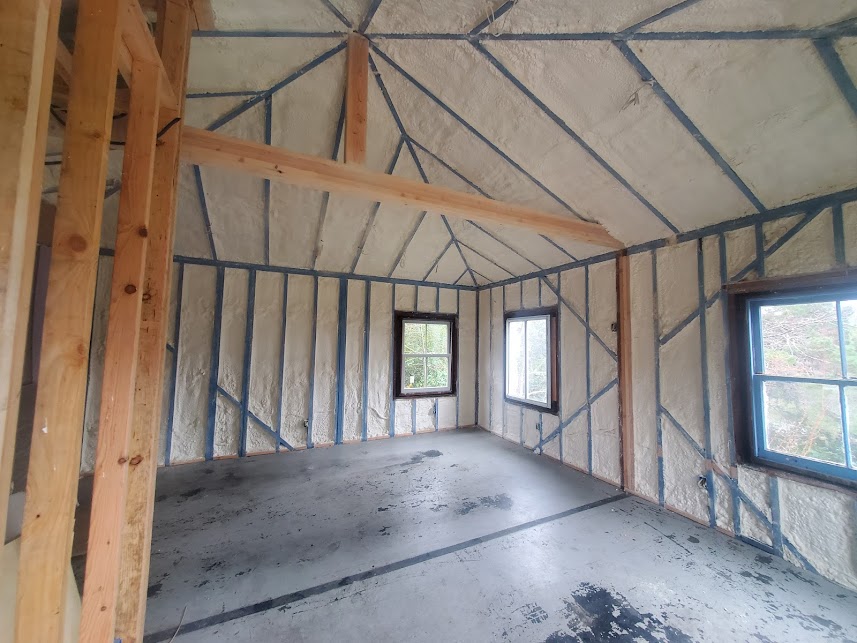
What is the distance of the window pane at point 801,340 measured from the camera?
2.31 metres

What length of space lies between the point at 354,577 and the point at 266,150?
2964 millimetres

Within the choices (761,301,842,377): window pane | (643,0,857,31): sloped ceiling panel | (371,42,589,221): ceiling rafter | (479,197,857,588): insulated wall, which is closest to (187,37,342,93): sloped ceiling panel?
(371,42,589,221): ceiling rafter

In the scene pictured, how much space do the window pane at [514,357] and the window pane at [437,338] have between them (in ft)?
3.81

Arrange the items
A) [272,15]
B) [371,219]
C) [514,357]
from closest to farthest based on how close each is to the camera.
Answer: [272,15] → [371,219] → [514,357]

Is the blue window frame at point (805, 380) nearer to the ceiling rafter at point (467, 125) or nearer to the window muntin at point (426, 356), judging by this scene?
the ceiling rafter at point (467, 125)

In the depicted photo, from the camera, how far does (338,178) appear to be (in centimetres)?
236

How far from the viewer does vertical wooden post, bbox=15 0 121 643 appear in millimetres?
899

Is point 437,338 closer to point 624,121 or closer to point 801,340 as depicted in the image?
point 624,121

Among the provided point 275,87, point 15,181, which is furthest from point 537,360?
point 15,181

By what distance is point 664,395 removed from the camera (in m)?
3.23

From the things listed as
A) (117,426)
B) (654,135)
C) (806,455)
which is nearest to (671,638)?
(806,455)

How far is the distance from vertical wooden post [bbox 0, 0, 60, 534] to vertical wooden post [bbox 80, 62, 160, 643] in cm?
49

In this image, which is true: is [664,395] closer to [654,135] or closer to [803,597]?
[803,597]

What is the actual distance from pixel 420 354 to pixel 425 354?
4.2 inches
